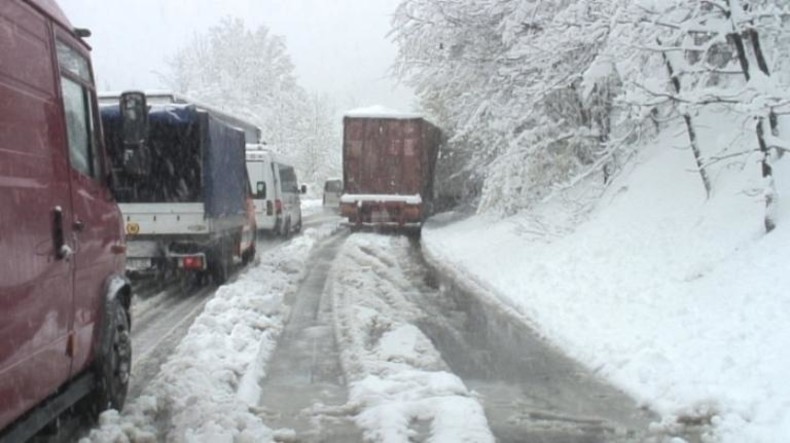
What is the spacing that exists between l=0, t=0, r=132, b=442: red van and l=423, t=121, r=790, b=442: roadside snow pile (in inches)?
160

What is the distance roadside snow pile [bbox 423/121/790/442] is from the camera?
6.60 m

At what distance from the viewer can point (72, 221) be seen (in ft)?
17.1

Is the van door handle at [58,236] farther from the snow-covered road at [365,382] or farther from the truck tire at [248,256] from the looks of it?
the truck tire at [248,256]

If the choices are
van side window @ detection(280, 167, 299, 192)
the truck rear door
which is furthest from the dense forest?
the truck rear door

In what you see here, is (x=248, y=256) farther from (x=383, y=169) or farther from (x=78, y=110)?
(x=78, y=110)

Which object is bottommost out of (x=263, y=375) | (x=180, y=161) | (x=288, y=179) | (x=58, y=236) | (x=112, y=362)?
(x=263, y=375)

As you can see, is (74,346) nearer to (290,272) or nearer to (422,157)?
(290,272)

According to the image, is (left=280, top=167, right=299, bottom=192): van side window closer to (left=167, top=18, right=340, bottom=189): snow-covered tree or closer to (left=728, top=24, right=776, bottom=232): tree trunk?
(left=728, top=24, right=776, bottom=232): tree trunk

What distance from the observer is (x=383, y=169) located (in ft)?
88.4

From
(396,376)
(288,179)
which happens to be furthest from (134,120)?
(288,179)

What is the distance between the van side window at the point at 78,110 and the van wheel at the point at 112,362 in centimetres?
104

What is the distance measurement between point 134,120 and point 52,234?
1929mm

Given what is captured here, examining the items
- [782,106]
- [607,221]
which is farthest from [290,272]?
[782,106]

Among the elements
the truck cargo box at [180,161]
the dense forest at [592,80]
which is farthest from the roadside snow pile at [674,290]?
the truck cargo box at [180,161]
